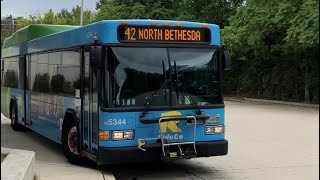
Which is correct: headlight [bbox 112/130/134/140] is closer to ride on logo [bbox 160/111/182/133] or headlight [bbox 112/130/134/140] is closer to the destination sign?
ride on logo [bbox 160/111/182/133]

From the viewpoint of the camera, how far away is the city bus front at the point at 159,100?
8211mm

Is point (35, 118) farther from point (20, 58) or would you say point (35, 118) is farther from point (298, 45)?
point (298, 45)

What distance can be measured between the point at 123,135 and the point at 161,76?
3.82ft

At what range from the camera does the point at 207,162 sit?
10.5 metres

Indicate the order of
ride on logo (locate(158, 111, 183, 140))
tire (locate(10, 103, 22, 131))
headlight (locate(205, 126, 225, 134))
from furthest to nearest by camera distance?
tire (locate(10, 103, 22, 131)), headlight (locate(205, 126, 225, 134)), ride on logo (locate(158, 111, 183, 140))

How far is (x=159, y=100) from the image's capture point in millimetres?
8492

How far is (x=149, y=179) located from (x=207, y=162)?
2089 mm

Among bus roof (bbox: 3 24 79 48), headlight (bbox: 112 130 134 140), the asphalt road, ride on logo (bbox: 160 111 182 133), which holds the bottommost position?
the asphalt road

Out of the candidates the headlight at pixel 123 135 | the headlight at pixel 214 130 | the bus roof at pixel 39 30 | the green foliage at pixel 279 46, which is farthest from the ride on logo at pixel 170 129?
the green foliage at pixel 279 46

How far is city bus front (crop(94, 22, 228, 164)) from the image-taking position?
8211 millimetres

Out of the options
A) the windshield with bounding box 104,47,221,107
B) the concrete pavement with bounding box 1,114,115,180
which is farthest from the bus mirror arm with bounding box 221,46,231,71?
the concrete pavement with bounding box 1,114,115,180

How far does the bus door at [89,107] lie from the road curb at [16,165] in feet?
3.90

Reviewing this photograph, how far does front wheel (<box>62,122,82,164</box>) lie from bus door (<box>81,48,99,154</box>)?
504 mm

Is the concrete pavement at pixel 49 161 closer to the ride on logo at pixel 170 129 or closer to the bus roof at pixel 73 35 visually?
the ride on logo at pixel 170 129
